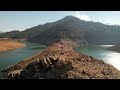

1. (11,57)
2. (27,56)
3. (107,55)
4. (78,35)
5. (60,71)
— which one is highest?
(78,35)

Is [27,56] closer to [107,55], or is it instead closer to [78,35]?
[107,55]

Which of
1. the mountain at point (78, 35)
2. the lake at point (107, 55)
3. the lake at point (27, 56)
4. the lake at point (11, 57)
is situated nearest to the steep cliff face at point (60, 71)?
the lake at point (11, 57)

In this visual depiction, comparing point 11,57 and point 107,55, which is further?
point 107,55

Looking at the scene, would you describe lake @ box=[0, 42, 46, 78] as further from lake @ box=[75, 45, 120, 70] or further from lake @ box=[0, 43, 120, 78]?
lake @ box=[75, 45, 120, 70]

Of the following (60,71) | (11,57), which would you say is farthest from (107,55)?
(60,71)

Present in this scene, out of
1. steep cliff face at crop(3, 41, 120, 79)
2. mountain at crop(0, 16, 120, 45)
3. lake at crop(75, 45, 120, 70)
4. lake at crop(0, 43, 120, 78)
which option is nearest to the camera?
steep cliff face at crop(3, 41, 120, 79)

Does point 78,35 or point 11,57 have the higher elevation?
point 78,35

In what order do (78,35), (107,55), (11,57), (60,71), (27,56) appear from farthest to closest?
(78,35)
(107,55)
(27,56)
(11,57)
(60,71)

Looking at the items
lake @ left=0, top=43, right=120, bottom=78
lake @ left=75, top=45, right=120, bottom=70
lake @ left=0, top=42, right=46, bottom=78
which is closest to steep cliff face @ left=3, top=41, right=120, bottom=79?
lake @ left=0, top=42, right=46, bottom=78

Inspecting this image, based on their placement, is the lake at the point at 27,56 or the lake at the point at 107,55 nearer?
the lake at the point at 27,56

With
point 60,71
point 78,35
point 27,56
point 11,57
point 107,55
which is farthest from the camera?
point 78,35

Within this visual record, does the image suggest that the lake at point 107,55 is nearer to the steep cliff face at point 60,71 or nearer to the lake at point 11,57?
the steep cliff face at point 60,71
